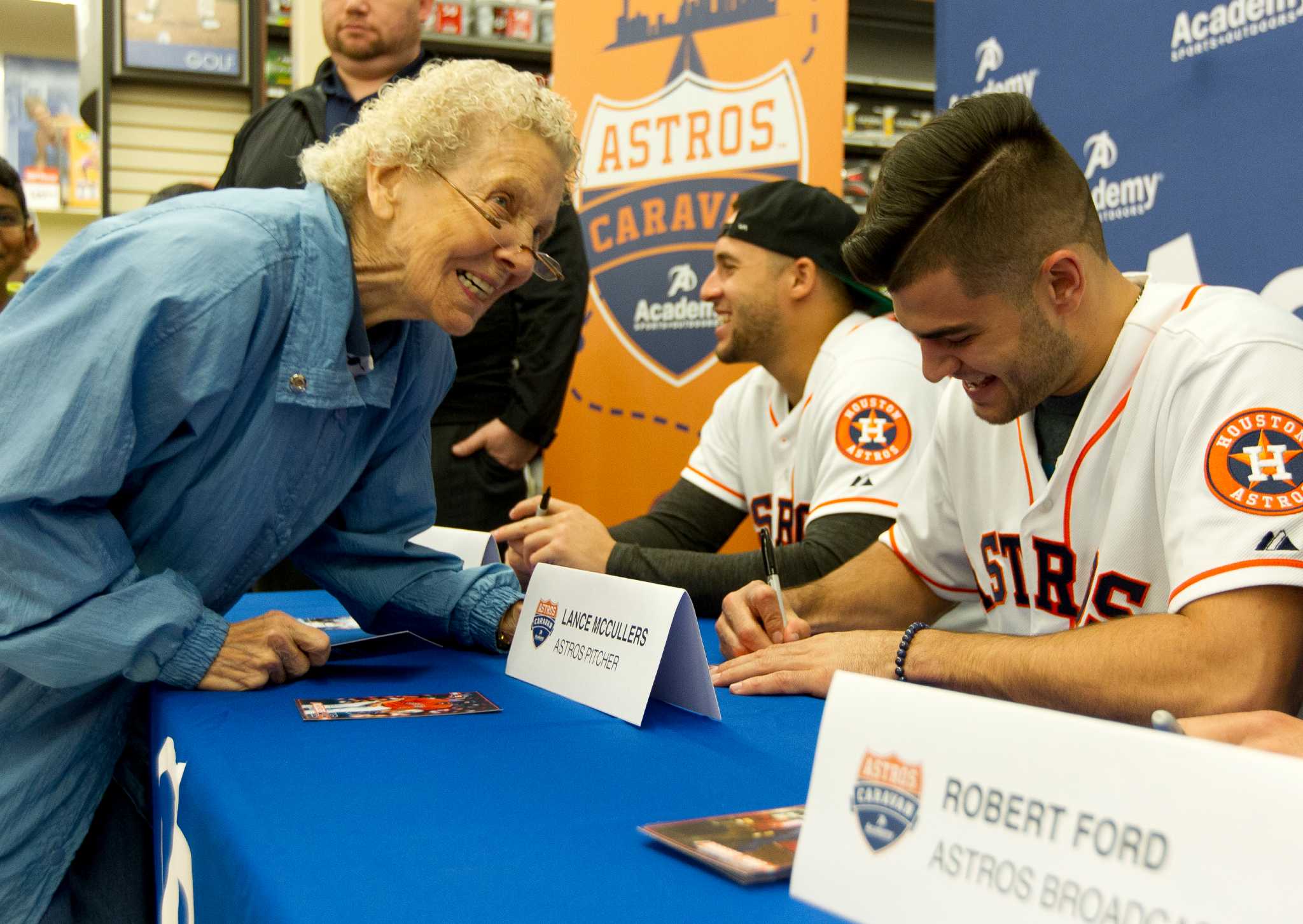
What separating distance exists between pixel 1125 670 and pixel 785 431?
133cm

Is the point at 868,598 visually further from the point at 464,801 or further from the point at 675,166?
the point at 675,166

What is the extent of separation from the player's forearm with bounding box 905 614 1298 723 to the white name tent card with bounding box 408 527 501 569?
A: 90cm

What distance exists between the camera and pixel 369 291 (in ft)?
4.95

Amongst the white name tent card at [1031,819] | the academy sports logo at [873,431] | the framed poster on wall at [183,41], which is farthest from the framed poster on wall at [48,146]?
the white name tent card at [1031,819]

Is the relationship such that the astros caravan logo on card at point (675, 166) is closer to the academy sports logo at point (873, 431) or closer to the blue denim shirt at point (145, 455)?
the academy sports logo at point (873, 431)

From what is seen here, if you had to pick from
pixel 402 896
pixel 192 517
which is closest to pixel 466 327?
pixel 192 517

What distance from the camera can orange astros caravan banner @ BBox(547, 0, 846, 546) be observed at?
126 inches

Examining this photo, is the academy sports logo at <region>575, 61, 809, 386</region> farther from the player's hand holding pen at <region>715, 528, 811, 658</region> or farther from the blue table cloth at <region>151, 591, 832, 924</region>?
the blue table cloth at <region>151, 591, 832, 924</region>

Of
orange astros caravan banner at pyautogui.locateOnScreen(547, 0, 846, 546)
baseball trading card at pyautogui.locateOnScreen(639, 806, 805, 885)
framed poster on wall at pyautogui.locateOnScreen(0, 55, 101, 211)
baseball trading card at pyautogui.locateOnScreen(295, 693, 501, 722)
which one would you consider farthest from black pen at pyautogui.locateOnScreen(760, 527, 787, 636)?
framed poster on wall at pyautogui.locateOnScreen(0, 55, 101, 211)

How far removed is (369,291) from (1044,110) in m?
1.58

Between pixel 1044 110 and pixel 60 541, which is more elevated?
pixel 1044 110

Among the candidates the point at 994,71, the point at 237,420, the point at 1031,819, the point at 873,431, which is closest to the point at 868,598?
the point at 873,431

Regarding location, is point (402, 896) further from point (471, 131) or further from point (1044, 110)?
point (1044, 110)

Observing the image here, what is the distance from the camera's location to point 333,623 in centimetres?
184
